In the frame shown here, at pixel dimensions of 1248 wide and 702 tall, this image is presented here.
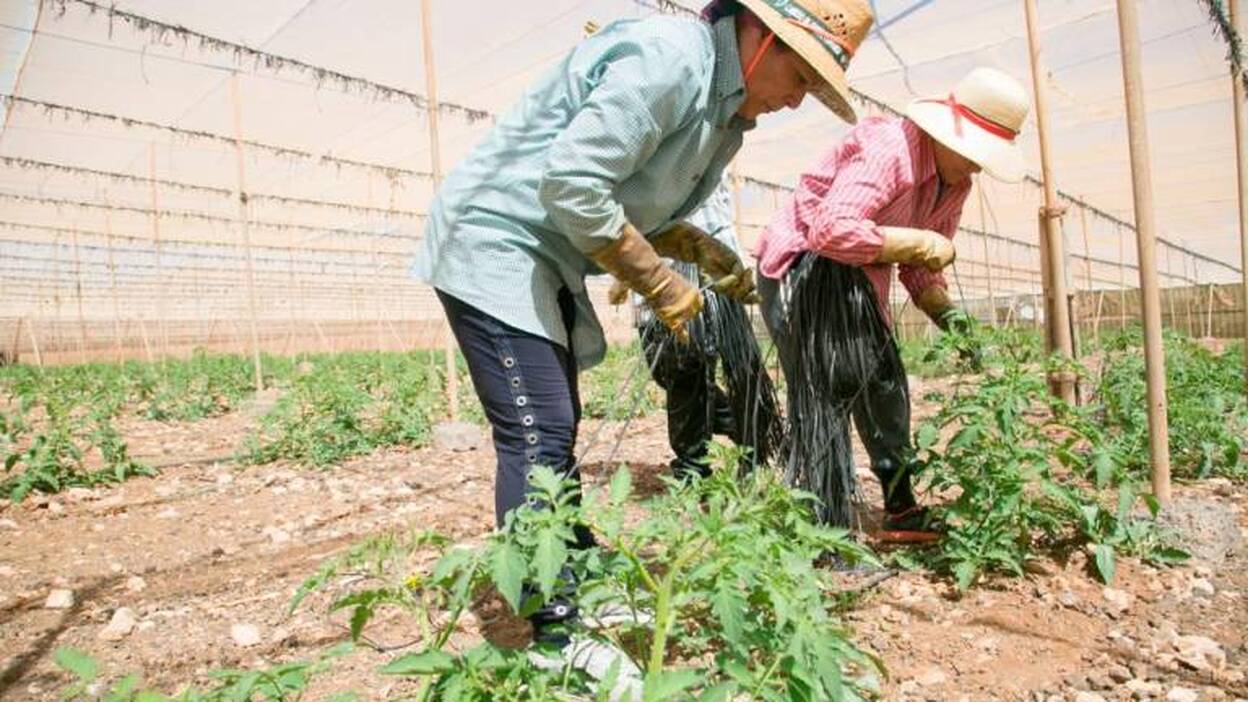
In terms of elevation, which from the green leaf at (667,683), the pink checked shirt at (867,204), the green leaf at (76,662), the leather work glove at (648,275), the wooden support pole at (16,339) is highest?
the wooden support pole at (16,339)

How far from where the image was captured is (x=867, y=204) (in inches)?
78.2

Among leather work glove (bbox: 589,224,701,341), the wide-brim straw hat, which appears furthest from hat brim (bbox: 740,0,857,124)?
leather work glove (bbox: 589,224,701,341)

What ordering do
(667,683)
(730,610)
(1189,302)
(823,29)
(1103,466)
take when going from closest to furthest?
(667,683) < (730,610) < (823,29) < (1103,466) < (1189,302)

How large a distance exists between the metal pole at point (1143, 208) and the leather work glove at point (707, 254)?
0.95m

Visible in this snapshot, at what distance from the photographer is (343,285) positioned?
2311 centimetres

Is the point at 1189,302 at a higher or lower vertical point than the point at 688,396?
higher

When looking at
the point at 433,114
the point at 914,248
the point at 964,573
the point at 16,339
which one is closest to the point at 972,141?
the point at 914,248

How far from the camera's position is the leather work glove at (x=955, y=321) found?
203 cm

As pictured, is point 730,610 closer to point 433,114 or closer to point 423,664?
point 423,664

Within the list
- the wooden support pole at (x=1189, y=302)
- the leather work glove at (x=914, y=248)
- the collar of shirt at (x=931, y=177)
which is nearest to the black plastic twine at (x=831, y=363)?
the leather work glove at (x=914, y=248)

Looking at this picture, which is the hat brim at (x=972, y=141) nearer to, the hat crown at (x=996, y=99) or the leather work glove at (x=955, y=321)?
the hat crown at (x=996, y=99)

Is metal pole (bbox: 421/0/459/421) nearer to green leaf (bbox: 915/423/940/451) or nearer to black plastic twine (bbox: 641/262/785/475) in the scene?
black plastic twine (bbox: 641/262/785/475)

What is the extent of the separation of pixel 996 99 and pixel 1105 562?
1186 millimetres

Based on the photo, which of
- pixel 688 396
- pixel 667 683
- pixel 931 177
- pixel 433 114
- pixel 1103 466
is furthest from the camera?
pixel 433 114
